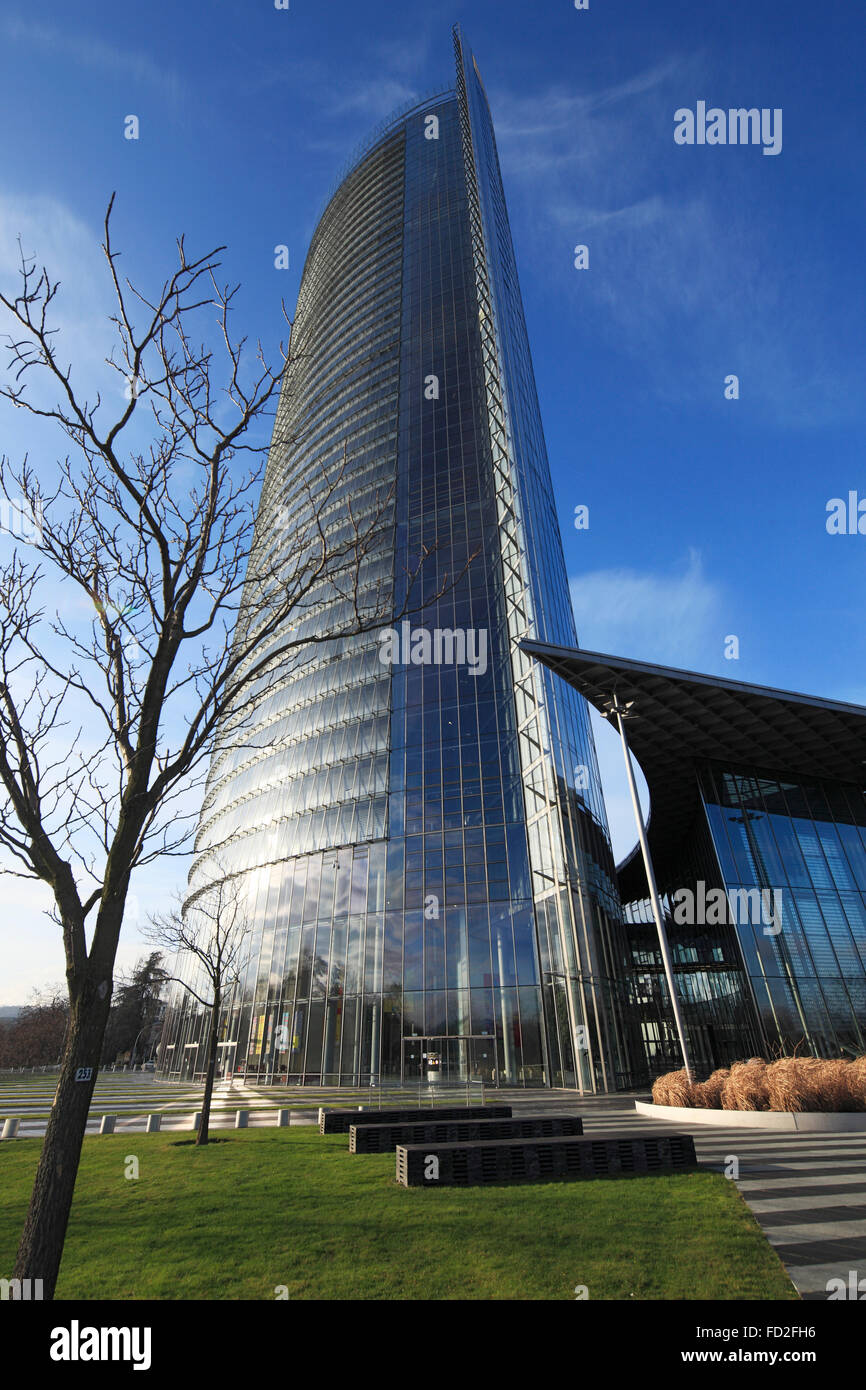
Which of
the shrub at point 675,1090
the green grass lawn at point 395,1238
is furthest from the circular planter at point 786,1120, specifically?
the green grass lawn at point 395,1238

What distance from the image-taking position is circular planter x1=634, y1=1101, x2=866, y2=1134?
1459cm

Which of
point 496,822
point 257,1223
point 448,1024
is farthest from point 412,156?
point 257,1223

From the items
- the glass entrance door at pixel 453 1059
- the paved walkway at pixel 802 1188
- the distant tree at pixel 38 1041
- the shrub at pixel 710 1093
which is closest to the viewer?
the paved walkway at pixel 802 1188

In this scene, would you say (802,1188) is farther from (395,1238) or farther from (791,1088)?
(791,1088)

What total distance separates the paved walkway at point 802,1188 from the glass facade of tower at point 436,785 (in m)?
12.6

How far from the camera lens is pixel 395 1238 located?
22.5ft

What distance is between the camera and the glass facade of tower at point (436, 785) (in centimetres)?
2894

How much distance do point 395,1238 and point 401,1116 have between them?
9934 millimetres

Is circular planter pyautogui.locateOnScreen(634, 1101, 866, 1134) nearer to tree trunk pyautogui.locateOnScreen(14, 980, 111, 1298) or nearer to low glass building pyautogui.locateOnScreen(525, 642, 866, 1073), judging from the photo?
low glass building pyautogui.locateOnScreen(525, 642, 866, 1073)

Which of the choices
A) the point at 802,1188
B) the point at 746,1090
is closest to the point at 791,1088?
the point at 746,1090

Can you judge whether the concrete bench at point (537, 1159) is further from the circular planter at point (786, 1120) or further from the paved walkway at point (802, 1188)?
the circular planter at point (786, 1120)

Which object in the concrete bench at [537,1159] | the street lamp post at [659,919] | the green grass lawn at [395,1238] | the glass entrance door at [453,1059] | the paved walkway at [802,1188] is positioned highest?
the street lamp post at [659,919]
